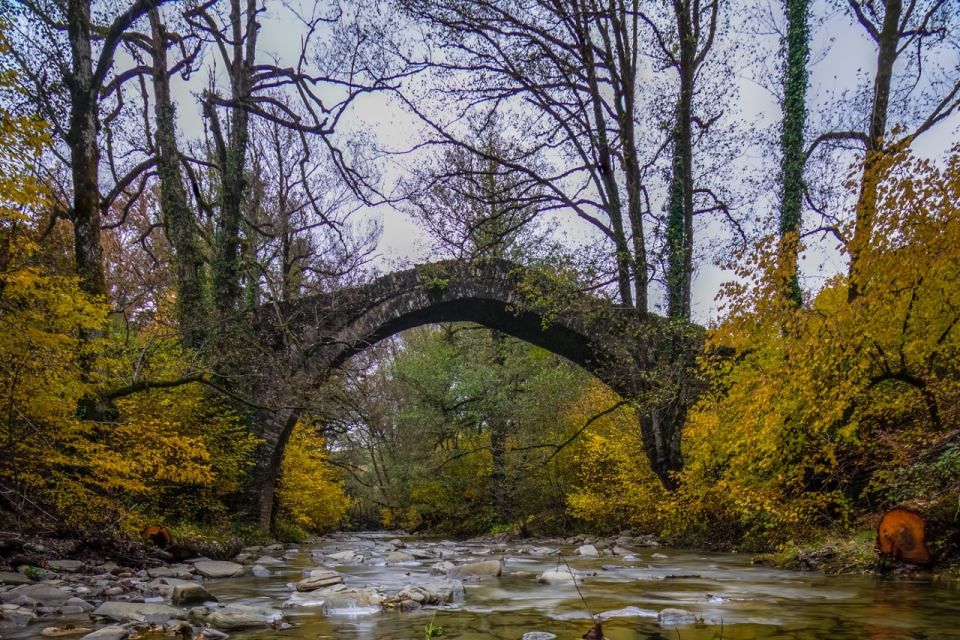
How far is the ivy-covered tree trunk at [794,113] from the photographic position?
10734 millimetres

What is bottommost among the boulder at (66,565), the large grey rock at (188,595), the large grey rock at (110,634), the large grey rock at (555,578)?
the large grey rock at (555,578)

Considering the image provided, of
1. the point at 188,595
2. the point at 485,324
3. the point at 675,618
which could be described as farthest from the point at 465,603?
the point at 485,324

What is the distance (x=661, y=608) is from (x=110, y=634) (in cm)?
315

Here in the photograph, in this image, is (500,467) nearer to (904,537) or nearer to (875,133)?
(875,133)

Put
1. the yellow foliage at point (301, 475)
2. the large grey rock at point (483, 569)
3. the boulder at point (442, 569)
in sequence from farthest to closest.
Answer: the yellow foliage at point (301, 475) → the boulder at point (442, 569) → the large grey rock at point (483, 569)

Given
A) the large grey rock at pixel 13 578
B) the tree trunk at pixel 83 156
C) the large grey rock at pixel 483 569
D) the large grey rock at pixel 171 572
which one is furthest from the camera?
the tree trunk at pixel 83 156

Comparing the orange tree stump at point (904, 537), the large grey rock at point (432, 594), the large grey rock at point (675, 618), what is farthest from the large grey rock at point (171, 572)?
the orange tree stump at point (904, 537)

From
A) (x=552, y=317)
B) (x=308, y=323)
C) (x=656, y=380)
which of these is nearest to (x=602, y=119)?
(x=552, y=317)

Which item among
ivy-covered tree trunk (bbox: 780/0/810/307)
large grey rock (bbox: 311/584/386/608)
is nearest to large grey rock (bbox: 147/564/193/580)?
large grey rock (bbox: 311/584/386/608)

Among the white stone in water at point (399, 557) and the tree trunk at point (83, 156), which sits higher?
the tree trunk at point (83, 156)

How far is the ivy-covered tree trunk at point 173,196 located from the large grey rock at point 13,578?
7.07 m

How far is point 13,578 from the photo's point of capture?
4.80 metres

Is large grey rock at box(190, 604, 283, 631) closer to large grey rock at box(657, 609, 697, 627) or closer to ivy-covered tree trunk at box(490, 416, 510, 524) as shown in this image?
large grey rock at box(657, 609, 697, 627)

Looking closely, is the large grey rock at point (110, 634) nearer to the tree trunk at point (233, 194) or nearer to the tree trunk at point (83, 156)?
the tree trunk at point (83, 156)
